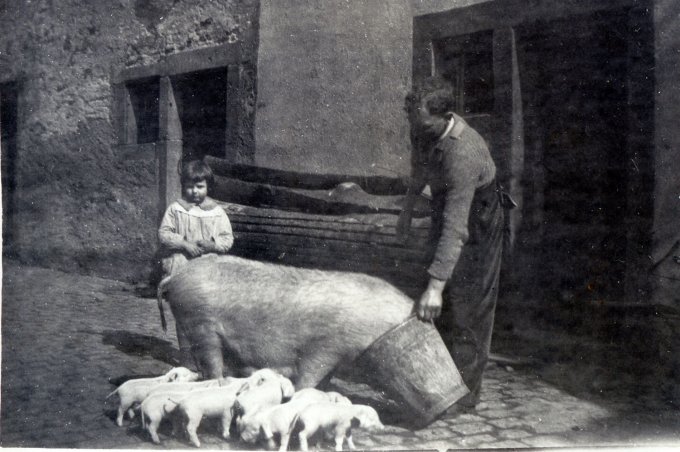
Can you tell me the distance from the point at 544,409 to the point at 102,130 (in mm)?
6287

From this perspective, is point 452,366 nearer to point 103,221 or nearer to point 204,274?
point 204,274

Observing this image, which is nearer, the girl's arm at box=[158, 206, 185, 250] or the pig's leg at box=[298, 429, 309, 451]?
the pig's leg at box=[298, 429, 309, 451]

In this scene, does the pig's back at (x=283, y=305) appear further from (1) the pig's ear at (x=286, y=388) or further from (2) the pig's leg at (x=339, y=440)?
(2) the pig's leg at (x=339, y=440)

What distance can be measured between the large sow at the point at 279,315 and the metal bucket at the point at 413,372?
67 mm

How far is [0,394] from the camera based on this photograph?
13.0ft

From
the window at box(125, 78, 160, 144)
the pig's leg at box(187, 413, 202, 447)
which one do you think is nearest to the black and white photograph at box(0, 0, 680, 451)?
the pig's leg at box(187, 413, 202, 447)

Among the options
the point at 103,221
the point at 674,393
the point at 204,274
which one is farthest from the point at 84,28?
the point at 674,393

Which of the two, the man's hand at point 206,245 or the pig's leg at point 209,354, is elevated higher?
the man's hand at point 206,245

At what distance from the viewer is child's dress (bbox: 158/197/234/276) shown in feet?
13.9

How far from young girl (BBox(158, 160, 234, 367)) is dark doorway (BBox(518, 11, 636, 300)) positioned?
2.42 metres

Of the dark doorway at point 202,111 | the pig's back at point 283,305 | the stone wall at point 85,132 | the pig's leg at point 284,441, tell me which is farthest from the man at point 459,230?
the stone wall at point 85,132

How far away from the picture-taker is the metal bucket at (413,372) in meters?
3.48

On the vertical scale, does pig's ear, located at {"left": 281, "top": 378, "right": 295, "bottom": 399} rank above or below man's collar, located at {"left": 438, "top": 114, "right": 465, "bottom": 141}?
below

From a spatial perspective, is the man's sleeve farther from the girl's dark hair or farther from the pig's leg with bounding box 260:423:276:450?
the girl's dark hair
